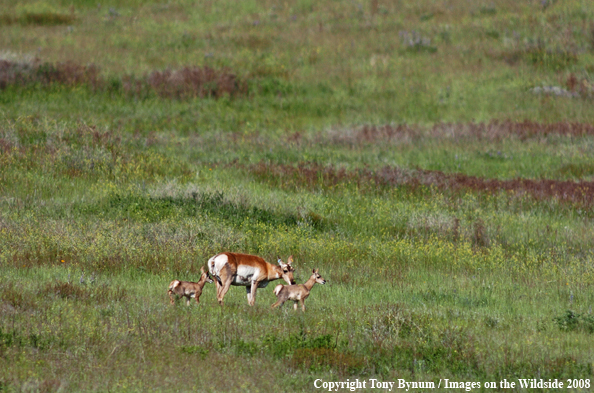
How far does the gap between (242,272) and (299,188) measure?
28.5ft

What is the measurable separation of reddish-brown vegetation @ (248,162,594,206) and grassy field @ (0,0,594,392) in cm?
10

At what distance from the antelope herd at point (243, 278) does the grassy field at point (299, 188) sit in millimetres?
286

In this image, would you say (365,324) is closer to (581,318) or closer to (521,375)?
(521,375)

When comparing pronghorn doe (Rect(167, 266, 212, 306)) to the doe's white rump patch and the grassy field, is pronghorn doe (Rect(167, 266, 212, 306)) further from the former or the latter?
the doe's white rump patch

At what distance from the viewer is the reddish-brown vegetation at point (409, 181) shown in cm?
1736

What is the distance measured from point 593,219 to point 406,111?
12.6 metres

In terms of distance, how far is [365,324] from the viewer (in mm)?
8453

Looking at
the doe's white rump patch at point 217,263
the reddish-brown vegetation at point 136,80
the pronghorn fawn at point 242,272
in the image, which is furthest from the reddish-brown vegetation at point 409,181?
the reddish-brown vegetation at point 136,80

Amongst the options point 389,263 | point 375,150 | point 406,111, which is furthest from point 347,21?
point 389,263

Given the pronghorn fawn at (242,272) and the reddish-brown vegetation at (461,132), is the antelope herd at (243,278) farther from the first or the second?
the reddish-brown vegetation at (461,132)

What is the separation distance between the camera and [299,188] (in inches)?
682

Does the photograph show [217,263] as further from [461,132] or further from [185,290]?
[461,132]

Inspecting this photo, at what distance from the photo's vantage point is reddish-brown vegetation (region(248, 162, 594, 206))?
683 inches

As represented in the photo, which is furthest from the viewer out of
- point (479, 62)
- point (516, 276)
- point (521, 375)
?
point (479, 62)
